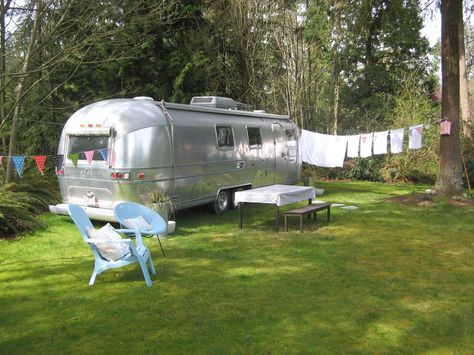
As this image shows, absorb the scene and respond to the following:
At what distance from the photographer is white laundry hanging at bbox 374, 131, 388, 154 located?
1377cm

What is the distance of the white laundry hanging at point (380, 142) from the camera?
Answer: 1377cm

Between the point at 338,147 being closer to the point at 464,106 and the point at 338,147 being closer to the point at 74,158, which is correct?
the point at 464,106

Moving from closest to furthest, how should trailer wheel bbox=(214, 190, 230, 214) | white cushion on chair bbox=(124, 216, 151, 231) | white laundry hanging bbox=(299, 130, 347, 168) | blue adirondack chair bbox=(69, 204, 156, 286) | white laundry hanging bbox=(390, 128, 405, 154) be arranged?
blue adirondack chair bbox=(69, 204, 156, 286) < white cushion on chair bbox=(124, 216, 151, 231) < trailer wheel bbox=(214, 190, 230, 214) < white laundry hanging bbox=(390, 128, 405, 154) < white laundry hanging bbox=(299, 130, 347, 168)

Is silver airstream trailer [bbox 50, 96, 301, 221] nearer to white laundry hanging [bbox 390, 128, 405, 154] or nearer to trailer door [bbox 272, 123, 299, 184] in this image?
trailer door [bbox 272, 123, 299, 184]

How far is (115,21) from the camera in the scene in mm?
9938

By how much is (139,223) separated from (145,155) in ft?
7.66

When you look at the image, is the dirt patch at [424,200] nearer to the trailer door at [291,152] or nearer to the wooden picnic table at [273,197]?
the trailer door at [291,152]

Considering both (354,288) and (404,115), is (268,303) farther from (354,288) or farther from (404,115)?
(404,115)

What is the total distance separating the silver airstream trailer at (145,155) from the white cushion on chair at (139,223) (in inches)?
78.0

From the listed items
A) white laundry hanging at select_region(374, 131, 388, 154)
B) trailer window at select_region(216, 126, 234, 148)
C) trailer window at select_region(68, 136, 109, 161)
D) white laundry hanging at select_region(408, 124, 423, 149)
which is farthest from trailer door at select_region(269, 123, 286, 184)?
trailer window at select_region(68, 136, 109, 161)

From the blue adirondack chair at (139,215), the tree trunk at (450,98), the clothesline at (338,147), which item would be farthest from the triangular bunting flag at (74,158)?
the tree trunk at (450,98)

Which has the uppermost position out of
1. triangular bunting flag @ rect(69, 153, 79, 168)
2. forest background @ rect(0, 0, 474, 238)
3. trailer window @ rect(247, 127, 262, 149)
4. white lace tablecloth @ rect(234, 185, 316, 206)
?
forest background @ rect(0, 0, 474, 238)

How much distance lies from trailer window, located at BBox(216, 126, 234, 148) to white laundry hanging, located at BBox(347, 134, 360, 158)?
16.8 feet

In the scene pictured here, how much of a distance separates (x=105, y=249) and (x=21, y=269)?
4.96 feet
